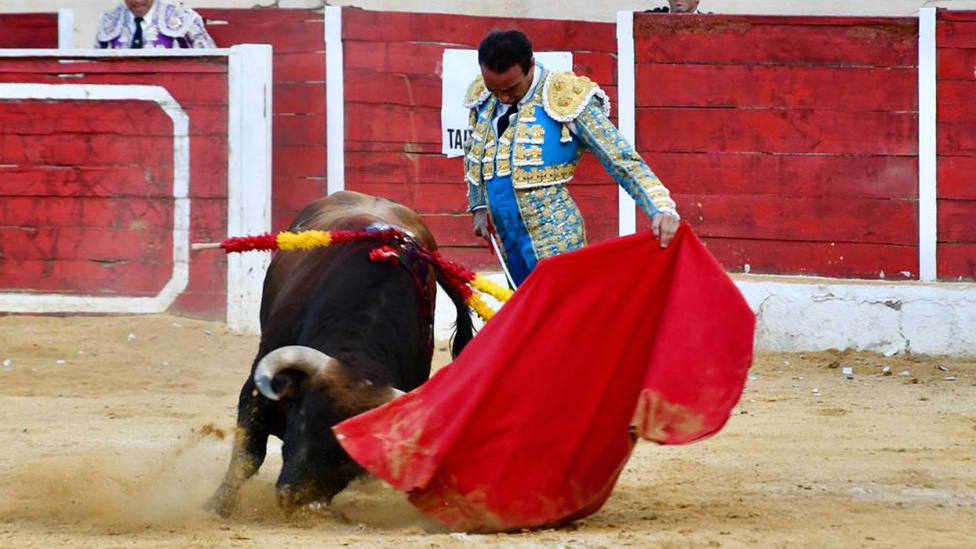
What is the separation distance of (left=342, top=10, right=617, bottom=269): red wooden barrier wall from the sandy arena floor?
3.12ft

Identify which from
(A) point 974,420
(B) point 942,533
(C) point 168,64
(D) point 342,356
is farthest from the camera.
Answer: (C) point 168,64

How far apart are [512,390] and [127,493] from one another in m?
1.05

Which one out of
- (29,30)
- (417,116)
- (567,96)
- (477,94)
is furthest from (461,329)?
(29,30)

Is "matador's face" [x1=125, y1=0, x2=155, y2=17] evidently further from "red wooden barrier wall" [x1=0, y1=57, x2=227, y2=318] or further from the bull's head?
the bull's head

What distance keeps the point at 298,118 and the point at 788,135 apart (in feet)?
6.87

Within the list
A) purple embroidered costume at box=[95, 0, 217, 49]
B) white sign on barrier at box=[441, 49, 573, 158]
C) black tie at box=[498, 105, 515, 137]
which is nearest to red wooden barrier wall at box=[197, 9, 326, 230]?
purple embroidered costume at box=[95, 0, 217, 49]

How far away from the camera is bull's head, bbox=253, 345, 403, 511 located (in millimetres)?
3113

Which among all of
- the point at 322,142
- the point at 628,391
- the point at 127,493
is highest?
the point at 322,142

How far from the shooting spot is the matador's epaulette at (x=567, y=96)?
3502mm

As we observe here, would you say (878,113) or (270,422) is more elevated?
(878,113)

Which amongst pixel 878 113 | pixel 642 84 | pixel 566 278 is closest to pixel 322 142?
pixel 642 84

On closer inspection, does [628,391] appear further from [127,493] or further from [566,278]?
[127,493]

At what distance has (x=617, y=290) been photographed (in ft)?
10.5

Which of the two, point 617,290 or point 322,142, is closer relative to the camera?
point 617,290
